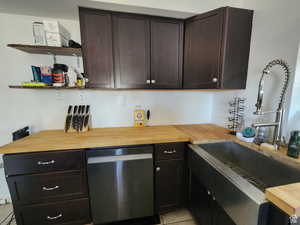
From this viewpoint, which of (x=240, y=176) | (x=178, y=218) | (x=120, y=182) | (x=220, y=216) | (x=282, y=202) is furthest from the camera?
(x=178, y=218)

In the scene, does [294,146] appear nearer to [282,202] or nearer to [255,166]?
[255,166]

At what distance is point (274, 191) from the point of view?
649 millimetres

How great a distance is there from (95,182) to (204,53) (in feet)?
5.61

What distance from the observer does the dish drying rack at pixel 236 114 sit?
162cm

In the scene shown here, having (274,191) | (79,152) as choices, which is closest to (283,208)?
(274,191)

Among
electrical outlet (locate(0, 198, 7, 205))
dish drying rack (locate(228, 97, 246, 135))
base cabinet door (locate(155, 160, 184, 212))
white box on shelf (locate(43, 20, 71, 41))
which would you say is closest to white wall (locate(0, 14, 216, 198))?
electrical outlet (locate(0, 198, 7, 205))

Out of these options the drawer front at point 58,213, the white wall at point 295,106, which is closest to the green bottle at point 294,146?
the white wall at point 295,106

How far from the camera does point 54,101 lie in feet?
5.73

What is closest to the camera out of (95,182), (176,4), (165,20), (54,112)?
(95,182)

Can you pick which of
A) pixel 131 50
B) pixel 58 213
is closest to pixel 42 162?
pixel 58 213

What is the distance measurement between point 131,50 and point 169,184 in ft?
4.93

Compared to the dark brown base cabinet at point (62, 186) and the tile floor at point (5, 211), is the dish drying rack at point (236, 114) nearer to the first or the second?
the dark brown base cabinet at point (62, 186)

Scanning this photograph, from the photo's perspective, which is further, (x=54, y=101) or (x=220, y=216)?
(x=54, y=101)

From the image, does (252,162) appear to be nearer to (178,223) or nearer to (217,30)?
(178,223)
